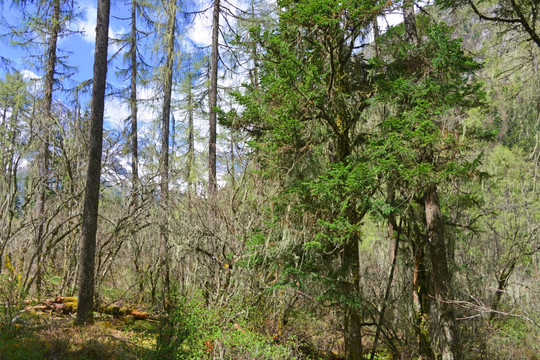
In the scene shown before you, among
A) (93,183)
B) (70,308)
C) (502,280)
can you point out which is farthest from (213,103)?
(502,280)

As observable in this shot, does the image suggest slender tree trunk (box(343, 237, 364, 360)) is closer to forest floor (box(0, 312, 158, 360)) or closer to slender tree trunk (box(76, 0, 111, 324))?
forest floor (box(0, 312, 158, 360))

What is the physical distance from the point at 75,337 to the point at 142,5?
1277 cm

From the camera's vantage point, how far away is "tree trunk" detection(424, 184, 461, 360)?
22.4 feet

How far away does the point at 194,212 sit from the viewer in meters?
7.91

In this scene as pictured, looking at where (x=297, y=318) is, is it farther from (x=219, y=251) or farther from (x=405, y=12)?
(x=405, y=12)

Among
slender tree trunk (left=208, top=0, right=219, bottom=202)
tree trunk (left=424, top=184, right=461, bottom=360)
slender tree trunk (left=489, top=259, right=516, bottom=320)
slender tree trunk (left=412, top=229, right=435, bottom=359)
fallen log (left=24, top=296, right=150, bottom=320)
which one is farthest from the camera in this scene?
slender tree trunk (left=489, top=259, right=516, bottom=320)

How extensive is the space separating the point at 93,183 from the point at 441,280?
6.76 metres

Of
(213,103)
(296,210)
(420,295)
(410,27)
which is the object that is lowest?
(420,295)

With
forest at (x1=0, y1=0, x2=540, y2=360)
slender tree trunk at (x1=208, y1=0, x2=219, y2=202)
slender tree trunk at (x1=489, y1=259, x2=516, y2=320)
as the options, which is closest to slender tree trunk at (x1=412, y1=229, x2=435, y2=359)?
forest at (x1=0, y1=0, x2=540, y2=360)

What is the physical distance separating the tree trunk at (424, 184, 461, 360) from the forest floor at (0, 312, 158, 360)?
16.8 feet

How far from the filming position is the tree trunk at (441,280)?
6.84 metres

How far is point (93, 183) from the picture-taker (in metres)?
6.89

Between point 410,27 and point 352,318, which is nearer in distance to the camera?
point 352,318

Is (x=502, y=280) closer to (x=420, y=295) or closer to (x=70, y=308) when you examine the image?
(x=420, y=295)
